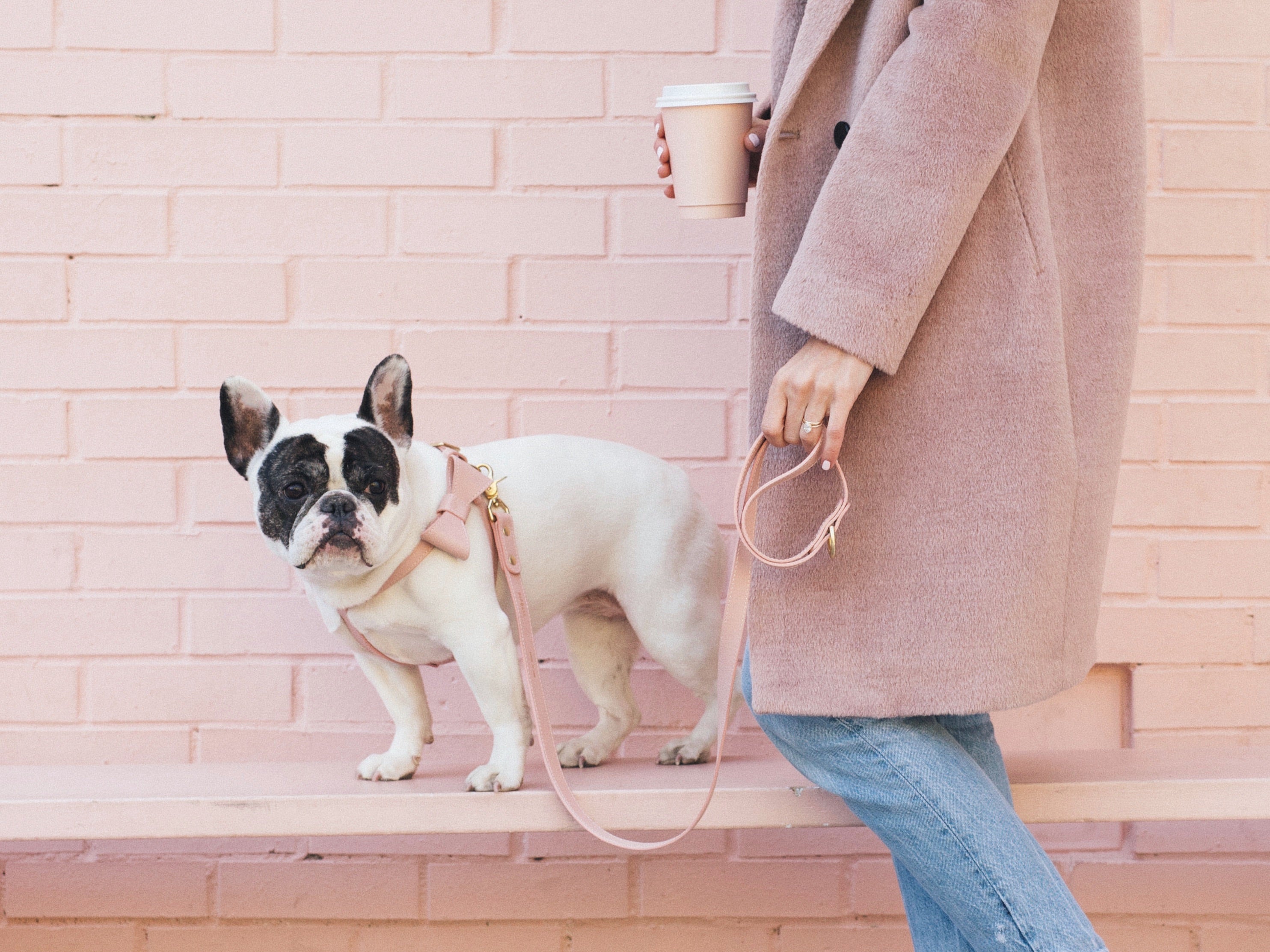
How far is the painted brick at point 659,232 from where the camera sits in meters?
1.84

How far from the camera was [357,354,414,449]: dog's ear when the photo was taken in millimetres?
1408

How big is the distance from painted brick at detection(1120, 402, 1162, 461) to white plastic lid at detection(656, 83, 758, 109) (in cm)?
95

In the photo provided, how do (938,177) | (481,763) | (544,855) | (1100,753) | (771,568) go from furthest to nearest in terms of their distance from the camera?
(544,855) < (481,763) < (1100,753) < (771,568) < (938,177)

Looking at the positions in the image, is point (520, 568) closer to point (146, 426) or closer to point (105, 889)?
point (146, 426)

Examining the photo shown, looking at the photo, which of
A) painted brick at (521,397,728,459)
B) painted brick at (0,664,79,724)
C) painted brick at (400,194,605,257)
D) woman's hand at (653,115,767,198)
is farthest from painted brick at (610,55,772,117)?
painted brick at (0,664,79,724)

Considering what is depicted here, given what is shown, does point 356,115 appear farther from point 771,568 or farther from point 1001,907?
point 1001,907

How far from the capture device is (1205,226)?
1823 mm

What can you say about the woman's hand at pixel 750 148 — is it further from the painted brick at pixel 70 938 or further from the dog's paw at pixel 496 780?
the painted brick at pixel 70 938

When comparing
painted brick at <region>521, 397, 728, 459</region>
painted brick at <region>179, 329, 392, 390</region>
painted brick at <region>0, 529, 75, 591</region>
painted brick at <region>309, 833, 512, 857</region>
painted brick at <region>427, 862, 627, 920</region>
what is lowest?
painted brick at <region>427, 862, 627, 920</region>

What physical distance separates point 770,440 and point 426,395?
34.6 inches

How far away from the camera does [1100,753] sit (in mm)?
1667

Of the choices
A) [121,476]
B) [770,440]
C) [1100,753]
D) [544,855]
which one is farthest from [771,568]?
[121,476]

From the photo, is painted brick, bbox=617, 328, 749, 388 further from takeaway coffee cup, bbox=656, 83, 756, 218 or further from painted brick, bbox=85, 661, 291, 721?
painted brick, bbox=85, 661, 291, 721

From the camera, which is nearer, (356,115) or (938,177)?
(938,177)
